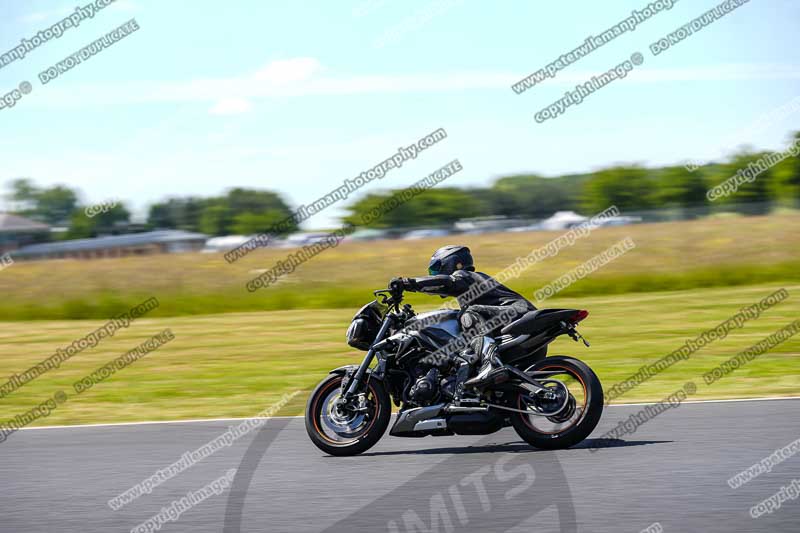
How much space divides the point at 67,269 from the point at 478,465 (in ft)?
101

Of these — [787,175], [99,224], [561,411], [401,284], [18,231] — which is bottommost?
[787,175]

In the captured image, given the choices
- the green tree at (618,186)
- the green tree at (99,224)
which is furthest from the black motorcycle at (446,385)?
the green tree at (618,186)

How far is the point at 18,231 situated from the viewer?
9925 cm

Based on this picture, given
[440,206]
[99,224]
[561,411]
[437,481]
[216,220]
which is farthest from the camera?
[440,206]

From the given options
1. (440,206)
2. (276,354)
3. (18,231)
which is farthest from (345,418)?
(440,206)

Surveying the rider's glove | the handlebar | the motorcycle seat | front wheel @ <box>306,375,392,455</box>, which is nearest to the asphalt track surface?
front wheel @ <box>306,375,392,455</box>

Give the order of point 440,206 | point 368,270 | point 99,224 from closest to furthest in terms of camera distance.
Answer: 1. point 368,270
2. point 99,224
3. point 440,206

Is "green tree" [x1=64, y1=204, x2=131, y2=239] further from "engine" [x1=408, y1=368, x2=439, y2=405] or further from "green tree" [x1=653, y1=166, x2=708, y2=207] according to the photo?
"engine" [x1=408, y1=368, x2=439, y2=405]

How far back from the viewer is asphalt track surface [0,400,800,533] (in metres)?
6.12

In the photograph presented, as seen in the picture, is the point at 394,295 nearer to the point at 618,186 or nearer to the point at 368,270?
the point at 368,270

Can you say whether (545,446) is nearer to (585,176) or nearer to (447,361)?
(447,361)

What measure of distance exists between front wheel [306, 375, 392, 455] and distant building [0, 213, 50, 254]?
273 feet

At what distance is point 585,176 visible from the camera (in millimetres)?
113062

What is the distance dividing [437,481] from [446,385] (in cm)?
151
